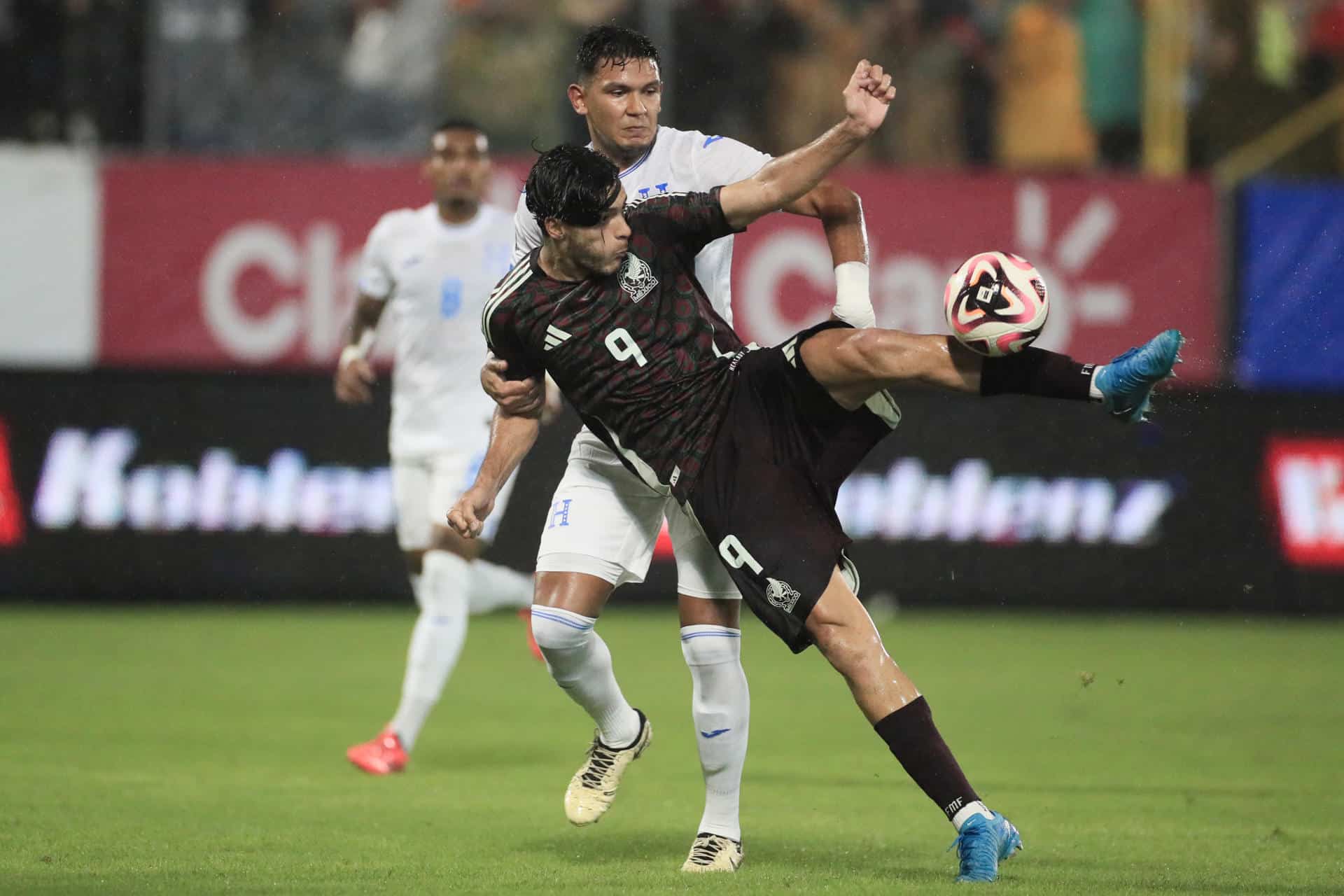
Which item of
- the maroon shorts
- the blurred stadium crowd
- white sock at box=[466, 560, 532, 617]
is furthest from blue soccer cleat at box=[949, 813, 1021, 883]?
the blurred stadium crowd

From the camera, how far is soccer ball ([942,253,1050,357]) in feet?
17.4

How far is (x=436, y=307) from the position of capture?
931cm

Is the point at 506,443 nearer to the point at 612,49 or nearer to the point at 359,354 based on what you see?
the point at 612,49

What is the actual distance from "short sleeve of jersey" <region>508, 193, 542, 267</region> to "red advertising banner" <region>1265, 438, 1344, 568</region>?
8.77m

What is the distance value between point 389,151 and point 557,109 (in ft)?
4.78

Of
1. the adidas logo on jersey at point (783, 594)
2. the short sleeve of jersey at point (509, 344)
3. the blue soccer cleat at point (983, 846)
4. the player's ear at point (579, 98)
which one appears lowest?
the blue soccer cleat at point (983, 846)

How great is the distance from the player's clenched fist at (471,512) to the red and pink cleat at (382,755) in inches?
89.9

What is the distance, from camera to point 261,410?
45.5 ft

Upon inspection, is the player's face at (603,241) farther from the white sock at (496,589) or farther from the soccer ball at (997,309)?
the white sock at (496,589)

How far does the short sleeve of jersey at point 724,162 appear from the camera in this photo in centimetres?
623

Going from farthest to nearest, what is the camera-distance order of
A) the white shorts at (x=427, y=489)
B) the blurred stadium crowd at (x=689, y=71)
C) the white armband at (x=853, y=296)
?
the blurred stadium crowd at (x=689, y=71) < the white shorts at (x=427, y=489) < the white armband at (x=853, y=296)

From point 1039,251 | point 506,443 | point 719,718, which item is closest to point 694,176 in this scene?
point 506,443

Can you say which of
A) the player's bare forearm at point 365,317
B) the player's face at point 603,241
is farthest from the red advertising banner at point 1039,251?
the player's face at point 603,241

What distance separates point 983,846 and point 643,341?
1.72 meters
